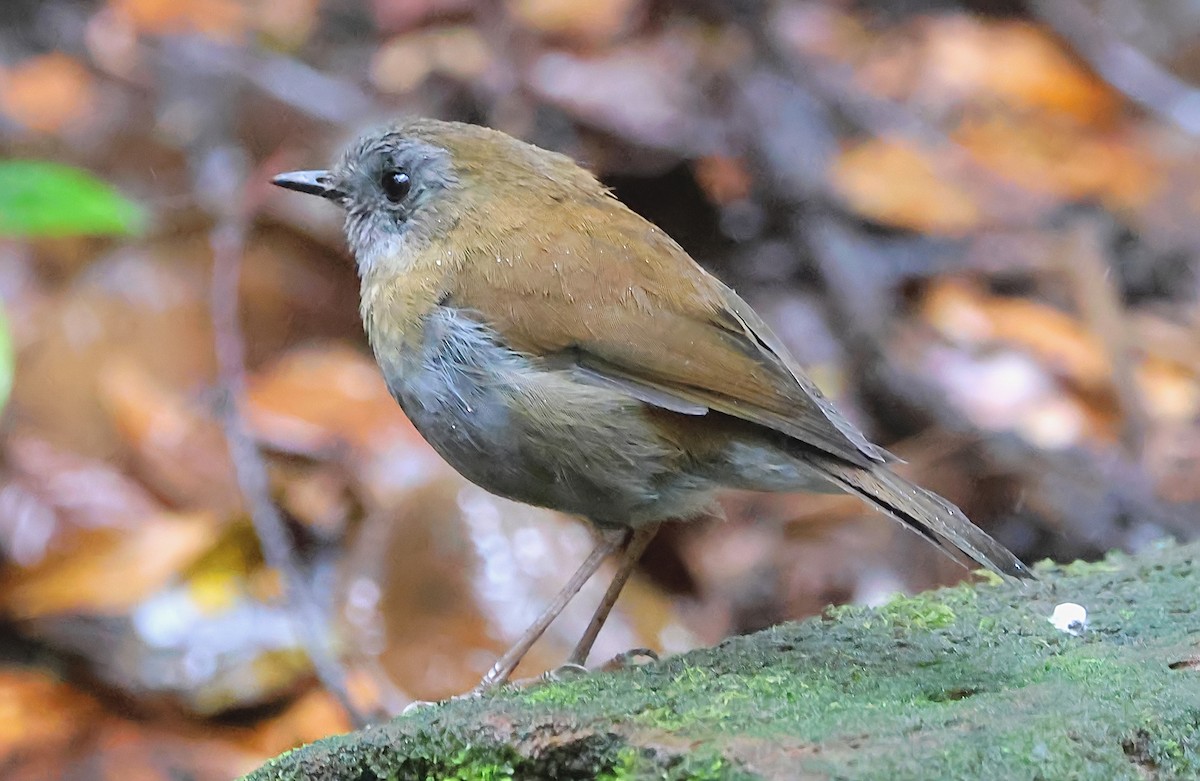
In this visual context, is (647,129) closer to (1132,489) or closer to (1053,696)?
(1132,489)

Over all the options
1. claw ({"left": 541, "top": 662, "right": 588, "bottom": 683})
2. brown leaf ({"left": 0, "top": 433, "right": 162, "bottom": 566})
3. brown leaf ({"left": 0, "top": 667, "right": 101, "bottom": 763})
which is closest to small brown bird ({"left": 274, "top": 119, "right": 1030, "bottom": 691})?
claw ({"left": 541, "top": 662, "right": 588, "bottom": 683})

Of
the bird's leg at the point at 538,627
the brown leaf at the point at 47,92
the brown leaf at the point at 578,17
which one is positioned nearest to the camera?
the bird's leg at the point at 538,627

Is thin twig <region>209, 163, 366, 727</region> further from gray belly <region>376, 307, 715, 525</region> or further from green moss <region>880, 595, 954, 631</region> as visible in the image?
→ green moss <region>880, 595, 954, 631</region>

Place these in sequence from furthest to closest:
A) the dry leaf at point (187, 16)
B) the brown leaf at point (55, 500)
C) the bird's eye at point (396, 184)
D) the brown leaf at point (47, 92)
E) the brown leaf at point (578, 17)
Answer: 1. the dry leaf at point (187, 16)
2. the brown leaf at point (578, 17)
3. the brown leaf at point (47, 92)
4. the brown leaf at point (55, 500)
5. the bird's eye at point (396, 184)

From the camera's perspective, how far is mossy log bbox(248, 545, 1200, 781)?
1699 millimetres

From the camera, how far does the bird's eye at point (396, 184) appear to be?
112 inches

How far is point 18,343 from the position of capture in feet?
15.8

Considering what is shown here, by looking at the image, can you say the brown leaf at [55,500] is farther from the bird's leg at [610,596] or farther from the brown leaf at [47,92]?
the brown leaf at [47,92]

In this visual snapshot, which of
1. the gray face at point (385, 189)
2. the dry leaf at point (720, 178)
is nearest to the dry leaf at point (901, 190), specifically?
the dry leaf at point (720, 178)

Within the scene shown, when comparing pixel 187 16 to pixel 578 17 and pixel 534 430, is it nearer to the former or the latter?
pixel 578 17

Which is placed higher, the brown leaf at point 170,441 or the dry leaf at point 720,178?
the dry leaf at point 720,178

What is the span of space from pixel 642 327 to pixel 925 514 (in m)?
0.64

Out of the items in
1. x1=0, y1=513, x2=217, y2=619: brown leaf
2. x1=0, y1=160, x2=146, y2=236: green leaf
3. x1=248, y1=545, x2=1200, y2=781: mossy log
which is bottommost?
x1=248, y1=545, x2=1200, y2=781: mossy log

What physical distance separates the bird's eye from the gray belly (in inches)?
18.2
